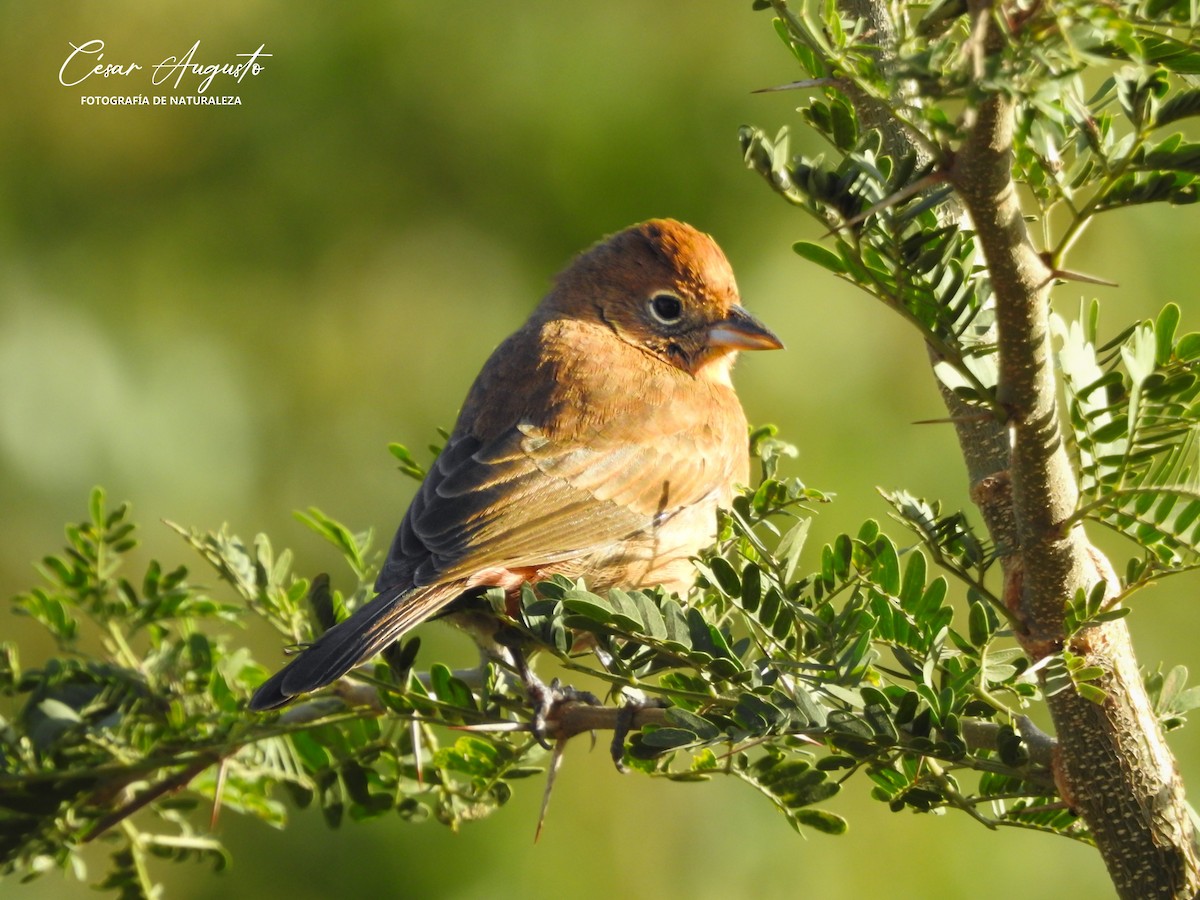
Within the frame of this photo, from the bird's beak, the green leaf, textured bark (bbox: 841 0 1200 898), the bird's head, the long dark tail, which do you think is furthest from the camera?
the bird's head

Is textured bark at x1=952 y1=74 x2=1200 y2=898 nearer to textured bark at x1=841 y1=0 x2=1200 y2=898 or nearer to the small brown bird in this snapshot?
textured bark at x1=841 y1=0 x2=1200 y2=898

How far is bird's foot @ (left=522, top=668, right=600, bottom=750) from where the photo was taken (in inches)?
114

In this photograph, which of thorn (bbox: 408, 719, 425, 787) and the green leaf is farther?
thorn (bbox: 408, 719, 425, 787)

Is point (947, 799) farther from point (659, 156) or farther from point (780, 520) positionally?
point (659, 156)

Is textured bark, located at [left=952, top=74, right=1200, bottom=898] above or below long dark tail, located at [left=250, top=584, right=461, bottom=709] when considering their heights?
below

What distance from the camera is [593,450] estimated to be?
415cm

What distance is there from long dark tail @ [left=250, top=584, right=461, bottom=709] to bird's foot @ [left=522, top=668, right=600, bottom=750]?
1.09ft

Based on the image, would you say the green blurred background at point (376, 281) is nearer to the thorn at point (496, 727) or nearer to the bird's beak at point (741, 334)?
the bird's beak at point (741, 334)

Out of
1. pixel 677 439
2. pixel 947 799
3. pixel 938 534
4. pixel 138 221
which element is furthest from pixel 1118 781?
pixel 138 221

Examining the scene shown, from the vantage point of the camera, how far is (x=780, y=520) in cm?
407

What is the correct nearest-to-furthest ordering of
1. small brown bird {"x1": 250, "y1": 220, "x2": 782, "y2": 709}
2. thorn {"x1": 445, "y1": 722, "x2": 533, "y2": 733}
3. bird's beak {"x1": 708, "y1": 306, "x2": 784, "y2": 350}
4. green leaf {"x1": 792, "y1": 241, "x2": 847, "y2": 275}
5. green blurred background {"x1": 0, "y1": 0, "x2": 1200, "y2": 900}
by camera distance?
green leaf {"x1": 792, "y1": 241, "x2": 847, "y2": 275} → thorn {"x1": 445, "y1": 722, "x2": 533, "y2": 733} → small brown bird {"x1": 250, "y1": 220, "x2": 782, "y2": 709} → bird's beak {"x1": 708, "y1": 306, "x2": 784, "y2": 350} → green blurred background {"x1": 0, "y1": 0, "x2": 1200, "y2": 900}

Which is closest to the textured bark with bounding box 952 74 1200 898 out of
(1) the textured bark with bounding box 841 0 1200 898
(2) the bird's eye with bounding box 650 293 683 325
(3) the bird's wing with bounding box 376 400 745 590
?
(1) the textured bark with bounding box 841 0 1200 898

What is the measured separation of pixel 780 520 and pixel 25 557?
3242 mm

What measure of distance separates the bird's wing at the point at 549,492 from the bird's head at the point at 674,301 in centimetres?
55
